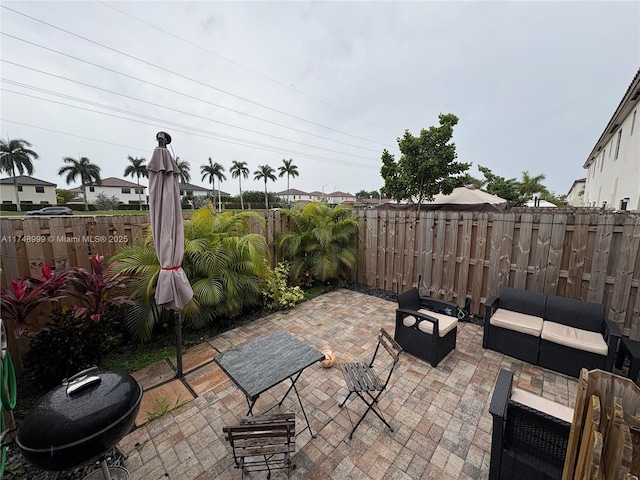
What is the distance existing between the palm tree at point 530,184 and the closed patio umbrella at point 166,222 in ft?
125

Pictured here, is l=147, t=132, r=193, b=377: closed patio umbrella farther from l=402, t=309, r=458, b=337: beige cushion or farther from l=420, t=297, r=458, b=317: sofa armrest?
l=420, t=297, r=458, b=317: sofa armrest

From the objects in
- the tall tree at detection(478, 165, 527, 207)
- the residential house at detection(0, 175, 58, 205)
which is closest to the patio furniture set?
the tall tree at detection(478, 165, 527, 207)

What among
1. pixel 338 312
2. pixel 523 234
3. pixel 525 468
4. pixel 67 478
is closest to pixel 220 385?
pixel 67 478

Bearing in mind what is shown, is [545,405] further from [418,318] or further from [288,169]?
[288,169]

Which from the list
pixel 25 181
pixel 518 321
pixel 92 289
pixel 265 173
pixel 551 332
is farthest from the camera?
pixel 265 173

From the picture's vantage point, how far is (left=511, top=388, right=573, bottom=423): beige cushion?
1.84 metres

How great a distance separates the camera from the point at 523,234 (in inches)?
167

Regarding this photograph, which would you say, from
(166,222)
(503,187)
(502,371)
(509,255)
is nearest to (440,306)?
(509,255)

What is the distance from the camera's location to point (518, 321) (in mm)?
3557

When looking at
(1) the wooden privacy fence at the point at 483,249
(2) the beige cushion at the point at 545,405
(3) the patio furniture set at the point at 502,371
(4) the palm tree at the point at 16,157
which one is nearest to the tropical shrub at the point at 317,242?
(1) the wooden privacy fence at the point at 483,249

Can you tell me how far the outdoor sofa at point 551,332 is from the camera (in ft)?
9.91

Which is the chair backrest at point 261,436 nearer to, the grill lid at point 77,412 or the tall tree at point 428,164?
the grill lid at point 77,412

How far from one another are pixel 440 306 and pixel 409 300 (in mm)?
507

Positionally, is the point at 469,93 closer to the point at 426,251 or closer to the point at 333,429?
the point at 426,251
